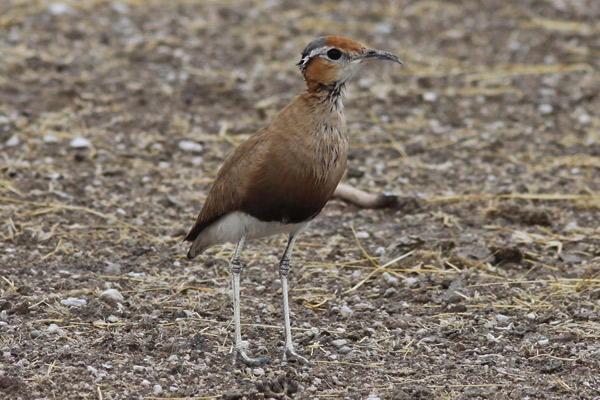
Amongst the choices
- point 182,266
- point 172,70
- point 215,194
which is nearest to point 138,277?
point 182,266

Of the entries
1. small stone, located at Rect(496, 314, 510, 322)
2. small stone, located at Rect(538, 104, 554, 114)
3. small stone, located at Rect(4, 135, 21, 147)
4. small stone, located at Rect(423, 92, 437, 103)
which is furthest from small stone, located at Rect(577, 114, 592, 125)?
small stone, located at Rect(4, 135, 21, 147)

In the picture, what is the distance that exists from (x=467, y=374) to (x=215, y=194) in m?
1.84

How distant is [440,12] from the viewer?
39.7ft

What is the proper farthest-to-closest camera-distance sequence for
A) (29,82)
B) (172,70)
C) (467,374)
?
1. (172,70)
2. (29,82)
3. (467,374)

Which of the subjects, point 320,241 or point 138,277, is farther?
point 320,241

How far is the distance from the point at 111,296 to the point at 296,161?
167 cm

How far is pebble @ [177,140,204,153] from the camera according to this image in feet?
27.8

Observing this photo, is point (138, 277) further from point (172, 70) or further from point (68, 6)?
point (68, 6)

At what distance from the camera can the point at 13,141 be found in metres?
8.19

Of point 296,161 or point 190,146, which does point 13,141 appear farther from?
point 296,161

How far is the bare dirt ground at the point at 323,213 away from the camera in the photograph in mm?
5098

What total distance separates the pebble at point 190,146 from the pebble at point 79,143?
86 centimetres

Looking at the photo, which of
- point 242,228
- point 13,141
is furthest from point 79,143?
point 242,228

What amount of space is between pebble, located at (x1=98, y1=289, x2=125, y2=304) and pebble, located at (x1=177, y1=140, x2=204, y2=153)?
113 inches
